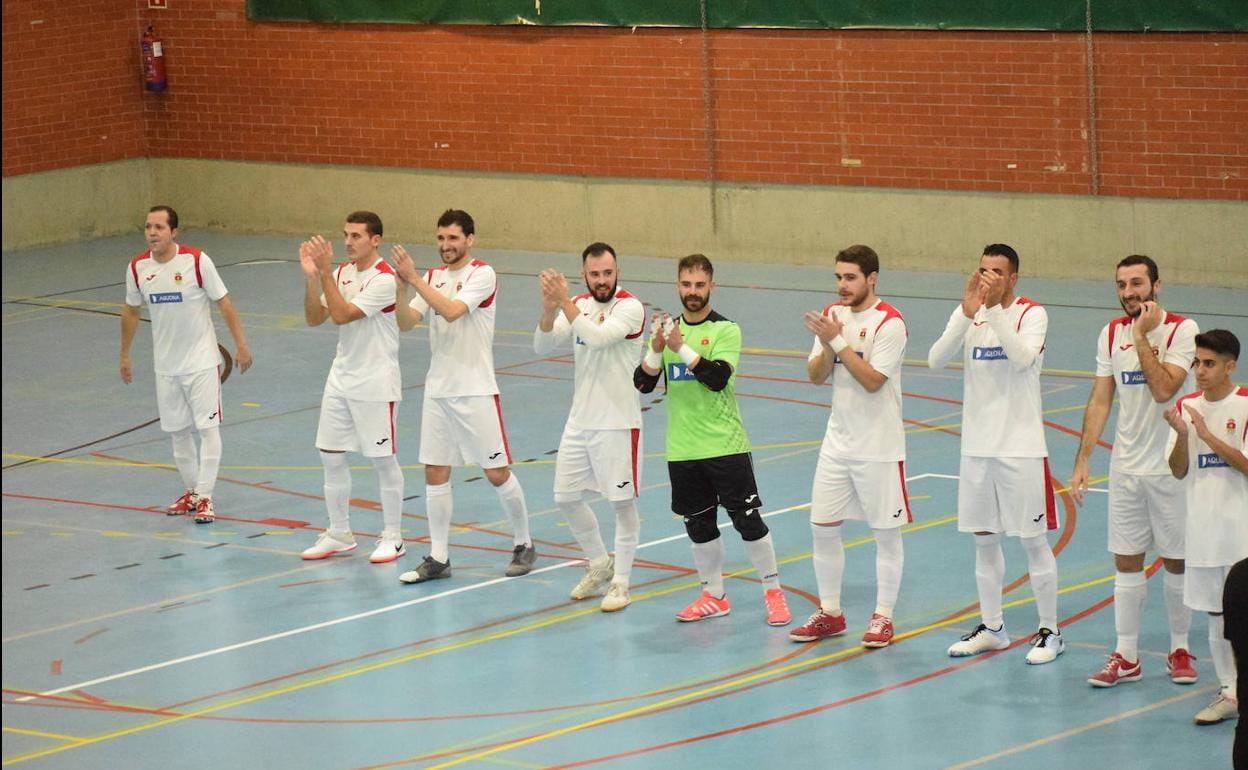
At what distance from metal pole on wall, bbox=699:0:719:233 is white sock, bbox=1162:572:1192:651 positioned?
15080mm

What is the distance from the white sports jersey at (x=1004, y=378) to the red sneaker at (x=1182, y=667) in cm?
123

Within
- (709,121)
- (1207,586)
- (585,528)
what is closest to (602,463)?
(585,528)

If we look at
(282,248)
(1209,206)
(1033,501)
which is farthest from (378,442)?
(282,248)

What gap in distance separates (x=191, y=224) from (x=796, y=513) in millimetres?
18065

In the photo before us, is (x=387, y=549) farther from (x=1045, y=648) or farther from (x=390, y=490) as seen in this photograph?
(x=1045, y=648)

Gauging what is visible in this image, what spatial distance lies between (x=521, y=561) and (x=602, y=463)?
1.32 meters

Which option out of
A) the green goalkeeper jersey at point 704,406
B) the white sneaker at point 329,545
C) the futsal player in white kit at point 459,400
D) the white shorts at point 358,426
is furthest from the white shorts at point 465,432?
the green goalkeeper jersey at point 704,406

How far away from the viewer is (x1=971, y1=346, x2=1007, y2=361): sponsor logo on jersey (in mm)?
9742

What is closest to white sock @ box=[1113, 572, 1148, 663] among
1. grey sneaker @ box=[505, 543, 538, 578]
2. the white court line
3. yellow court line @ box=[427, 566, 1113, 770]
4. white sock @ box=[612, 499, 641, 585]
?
yellow court line @ box=[427, 566, 1113, 770]

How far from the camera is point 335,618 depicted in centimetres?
1131

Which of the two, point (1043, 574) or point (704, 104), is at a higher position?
point (704, 104)

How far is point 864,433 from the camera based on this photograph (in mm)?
10031

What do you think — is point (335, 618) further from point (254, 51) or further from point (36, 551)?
point (254, 51)

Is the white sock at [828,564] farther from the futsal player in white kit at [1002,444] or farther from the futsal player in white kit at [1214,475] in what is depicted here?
the futsal player in white kit at [1214,475]
